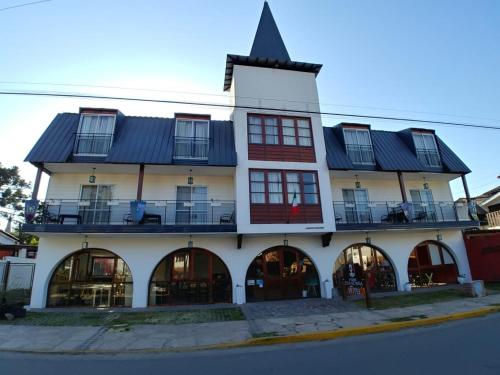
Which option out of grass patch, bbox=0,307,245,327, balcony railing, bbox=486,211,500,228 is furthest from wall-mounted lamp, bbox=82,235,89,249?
balcony railing, bbox=486,211,500,228

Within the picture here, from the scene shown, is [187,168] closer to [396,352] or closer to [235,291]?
[235,291]

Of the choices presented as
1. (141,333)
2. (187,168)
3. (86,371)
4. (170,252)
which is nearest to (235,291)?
(170,252)

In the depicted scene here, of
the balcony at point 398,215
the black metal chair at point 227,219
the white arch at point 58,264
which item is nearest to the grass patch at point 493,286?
the balcony at point 398,215

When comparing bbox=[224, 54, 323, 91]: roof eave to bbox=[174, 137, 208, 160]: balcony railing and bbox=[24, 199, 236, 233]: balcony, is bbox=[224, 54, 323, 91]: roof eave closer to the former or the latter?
bbox=[174, 137, 208, 160]: balcony railing

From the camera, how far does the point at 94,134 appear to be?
13742 millimetres

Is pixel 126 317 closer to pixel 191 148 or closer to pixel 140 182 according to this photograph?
pixel 140 182

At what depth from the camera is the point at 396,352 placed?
608 centimetres

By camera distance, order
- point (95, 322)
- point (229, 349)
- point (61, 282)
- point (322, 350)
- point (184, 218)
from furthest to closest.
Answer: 1. point (184, 218)
2. point (61, 282)
3. point (95, 322)
4. point (229, 349)
5. point (322, 350)

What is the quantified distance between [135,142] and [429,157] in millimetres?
16919

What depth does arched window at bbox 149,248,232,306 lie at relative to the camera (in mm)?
12797

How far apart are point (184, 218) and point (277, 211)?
4532 millimetres

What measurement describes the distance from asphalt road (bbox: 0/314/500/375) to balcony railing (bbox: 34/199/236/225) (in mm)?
6539

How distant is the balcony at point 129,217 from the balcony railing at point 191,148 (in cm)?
229

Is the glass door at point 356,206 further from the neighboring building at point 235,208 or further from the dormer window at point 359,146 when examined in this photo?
the dormer window at point 359,146
